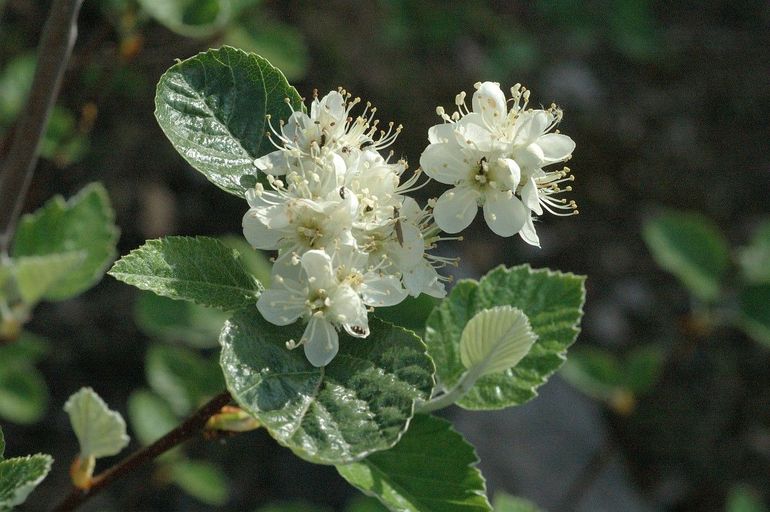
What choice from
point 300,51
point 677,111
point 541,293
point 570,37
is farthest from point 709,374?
point 541,293

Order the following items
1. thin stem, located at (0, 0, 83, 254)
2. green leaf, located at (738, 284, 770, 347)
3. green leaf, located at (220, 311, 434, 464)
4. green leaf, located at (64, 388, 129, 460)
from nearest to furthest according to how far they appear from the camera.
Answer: green leaf, located at (220, 311, 434, 464)
green leaf, located at (64, 388, 129, 460)
thin stem, located at (0, 0, 83, 254)
green leaf, located at (738, 284, 770, 347)

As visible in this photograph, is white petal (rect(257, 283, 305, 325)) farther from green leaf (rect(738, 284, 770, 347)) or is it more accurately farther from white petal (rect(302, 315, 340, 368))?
green leaf (rect(738, 284, 770, 347))

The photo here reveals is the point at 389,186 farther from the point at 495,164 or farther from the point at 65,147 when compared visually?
the point at 65,147

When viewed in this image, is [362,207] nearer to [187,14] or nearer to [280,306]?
[280,306]

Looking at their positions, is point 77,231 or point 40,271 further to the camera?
point 77,231

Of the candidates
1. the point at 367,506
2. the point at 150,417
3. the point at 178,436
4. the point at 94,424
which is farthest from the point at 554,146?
the point at 150,417

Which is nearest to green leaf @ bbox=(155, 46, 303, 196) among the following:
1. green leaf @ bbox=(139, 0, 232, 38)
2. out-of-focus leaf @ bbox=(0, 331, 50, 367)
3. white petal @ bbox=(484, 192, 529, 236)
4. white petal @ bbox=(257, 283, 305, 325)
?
white petal @ bbox=(257, 283, 305, 325)

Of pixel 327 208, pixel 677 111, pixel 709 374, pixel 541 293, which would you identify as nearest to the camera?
pixel 327 208
